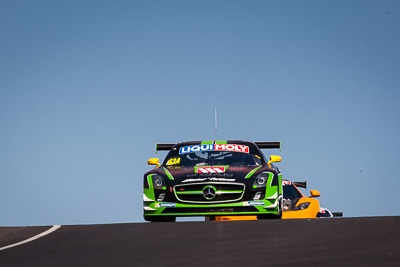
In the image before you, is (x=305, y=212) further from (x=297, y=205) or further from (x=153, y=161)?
(x=153, y=161)

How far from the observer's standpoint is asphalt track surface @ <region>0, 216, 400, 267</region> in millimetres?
8367

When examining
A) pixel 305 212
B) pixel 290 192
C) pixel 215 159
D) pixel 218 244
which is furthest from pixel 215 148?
pixel 218 244

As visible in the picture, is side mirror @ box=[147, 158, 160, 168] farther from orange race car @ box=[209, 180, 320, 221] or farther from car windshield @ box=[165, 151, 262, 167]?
orange race car @ box=[209, 180, 320, 221]

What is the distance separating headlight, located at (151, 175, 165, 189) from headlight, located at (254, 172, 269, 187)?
1.45 metres

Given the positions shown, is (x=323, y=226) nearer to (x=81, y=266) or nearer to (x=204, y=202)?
(x=204, y=202)

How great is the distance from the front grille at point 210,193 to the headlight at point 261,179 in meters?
0.23

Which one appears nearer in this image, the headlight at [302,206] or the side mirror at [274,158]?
the side mirror at [274,158]

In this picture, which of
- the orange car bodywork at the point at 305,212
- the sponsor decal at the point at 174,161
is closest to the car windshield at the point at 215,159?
the sponsor decal at the point at 174,161

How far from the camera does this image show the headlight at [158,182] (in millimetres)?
13922

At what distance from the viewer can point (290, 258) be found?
8.33m

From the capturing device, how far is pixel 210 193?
541 inches

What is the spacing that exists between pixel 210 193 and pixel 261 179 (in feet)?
2.71

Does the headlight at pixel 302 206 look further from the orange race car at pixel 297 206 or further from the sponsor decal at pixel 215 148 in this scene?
the sponsor decal at pixel 215 148

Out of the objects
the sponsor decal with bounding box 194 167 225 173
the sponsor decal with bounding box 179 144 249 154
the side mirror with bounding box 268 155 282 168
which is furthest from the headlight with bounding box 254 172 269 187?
the sponsor decal with bounding box 179 144 249 154
